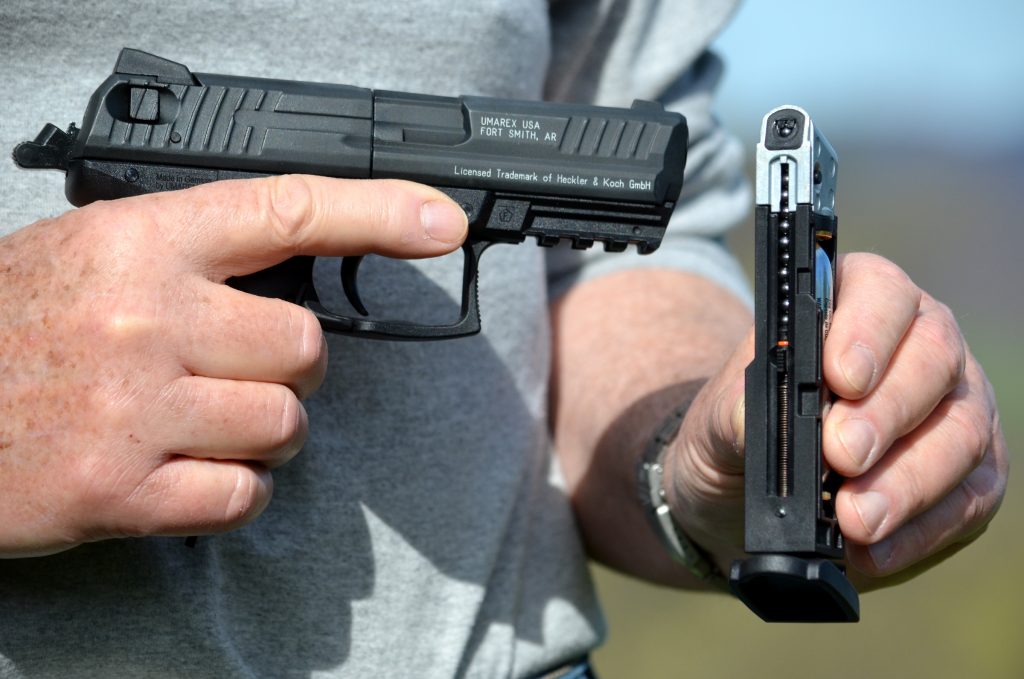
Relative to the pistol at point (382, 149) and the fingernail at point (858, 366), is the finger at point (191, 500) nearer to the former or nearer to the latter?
the pistol at point (382, 149)

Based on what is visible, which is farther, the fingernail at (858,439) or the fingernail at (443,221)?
the fingernail at (443,221)

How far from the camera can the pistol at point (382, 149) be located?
1354 millimetres

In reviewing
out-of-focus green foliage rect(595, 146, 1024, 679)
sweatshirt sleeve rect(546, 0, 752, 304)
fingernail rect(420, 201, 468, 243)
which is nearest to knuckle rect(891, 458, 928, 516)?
fingernail rect(420, 201, 468, 243)

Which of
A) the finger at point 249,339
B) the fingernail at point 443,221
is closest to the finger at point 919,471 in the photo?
the fingernail at point 443,221

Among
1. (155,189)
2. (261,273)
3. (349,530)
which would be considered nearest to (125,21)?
(155,189)

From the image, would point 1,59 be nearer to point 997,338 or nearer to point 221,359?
point 221,359

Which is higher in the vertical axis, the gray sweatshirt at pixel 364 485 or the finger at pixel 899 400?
the finger at pixel 899 400

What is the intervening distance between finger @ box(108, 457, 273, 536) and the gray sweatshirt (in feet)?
0.75

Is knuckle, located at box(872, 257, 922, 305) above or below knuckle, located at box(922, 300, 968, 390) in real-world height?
above

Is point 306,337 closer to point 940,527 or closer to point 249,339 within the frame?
point 249,339

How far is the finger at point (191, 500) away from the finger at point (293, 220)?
0.25m

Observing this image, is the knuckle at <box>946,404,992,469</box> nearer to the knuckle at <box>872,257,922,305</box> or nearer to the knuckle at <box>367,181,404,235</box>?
the knuckle at <box>872,257,922,305</box>

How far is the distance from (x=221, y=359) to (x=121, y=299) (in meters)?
0.14

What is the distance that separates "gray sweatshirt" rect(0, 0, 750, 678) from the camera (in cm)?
142
